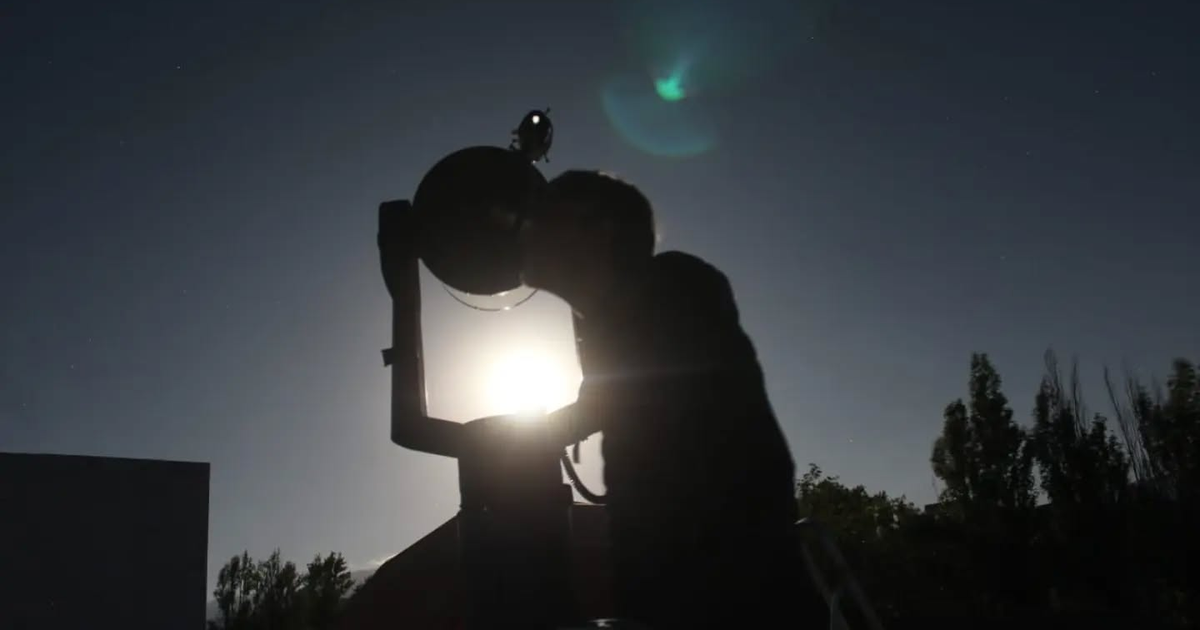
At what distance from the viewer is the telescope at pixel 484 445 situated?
1647 mm

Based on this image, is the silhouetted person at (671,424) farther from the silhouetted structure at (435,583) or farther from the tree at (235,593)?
the tree at (235,593)

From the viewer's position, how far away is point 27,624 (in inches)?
546

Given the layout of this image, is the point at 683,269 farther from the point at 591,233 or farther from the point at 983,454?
the point at 983,454

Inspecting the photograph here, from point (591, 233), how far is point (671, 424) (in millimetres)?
538

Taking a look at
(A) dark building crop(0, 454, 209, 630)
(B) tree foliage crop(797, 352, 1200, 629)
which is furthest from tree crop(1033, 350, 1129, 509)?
(A) dark building crop(0, 454, 209, 630)

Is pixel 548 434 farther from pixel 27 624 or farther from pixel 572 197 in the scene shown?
pixel 27 624

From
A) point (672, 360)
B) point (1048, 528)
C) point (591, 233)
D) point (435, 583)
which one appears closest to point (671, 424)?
point (672, 360)

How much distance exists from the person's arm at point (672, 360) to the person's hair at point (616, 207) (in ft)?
0.34

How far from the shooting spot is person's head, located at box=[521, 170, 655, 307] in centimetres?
197

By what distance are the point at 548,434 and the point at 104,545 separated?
54.9ft

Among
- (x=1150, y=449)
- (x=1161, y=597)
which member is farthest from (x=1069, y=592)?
(x=1150, y=449)

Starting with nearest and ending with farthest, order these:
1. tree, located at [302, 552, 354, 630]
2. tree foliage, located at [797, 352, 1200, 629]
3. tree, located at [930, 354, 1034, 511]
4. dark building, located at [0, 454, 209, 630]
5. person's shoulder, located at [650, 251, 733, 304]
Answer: person's shoulder, located at [650, 251, 733, 304], dark building, located at [0, 454, 209, 630], tree foliage, located at [797, 352, 1200, 629], tree, located at [930, 354, 1034, 511], tree, located at [302, 552, 354, 630]

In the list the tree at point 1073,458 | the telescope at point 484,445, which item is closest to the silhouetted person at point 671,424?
the telescope at point 484,445

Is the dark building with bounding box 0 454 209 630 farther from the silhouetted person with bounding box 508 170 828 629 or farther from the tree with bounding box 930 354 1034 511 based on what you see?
the tree with bounding box 930 354 1034 511
